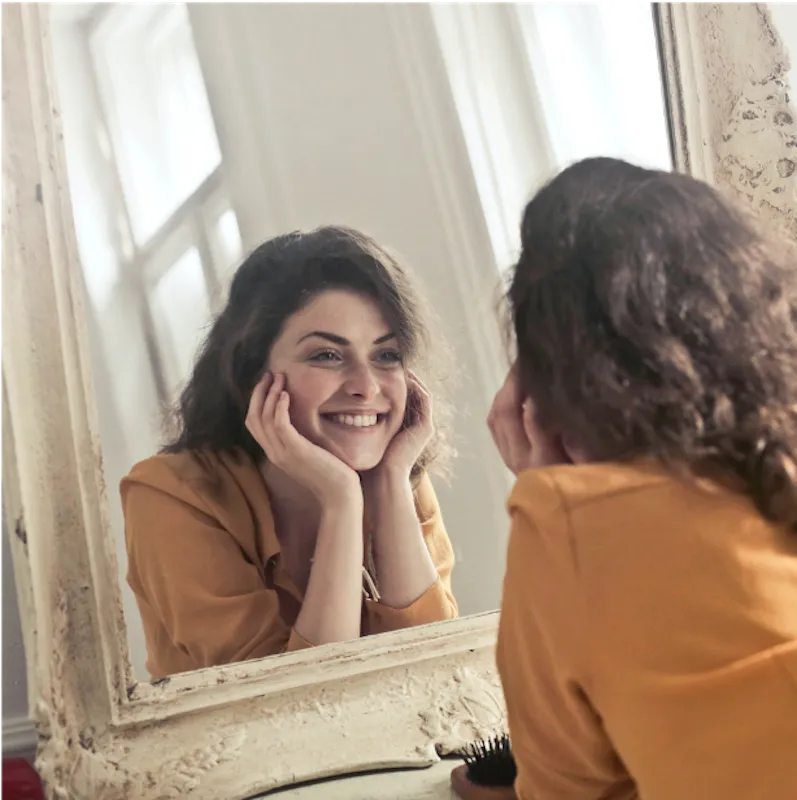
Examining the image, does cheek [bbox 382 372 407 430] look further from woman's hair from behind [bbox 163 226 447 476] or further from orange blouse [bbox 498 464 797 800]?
orange blouse [bbox 498 464 797 800]

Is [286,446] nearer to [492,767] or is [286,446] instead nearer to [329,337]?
[329,337]

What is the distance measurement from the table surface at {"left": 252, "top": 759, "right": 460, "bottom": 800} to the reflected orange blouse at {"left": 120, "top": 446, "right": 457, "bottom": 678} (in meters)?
0.11

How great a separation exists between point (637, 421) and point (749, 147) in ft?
2.11

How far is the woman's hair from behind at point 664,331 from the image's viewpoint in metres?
0.53

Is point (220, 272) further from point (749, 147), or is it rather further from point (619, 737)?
point (749, 147)

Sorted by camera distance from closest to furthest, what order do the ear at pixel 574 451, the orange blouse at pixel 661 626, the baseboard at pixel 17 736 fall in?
the orange blouse at pixel 661 626 < the ear at pixel 574 451 < the baseboard at pixel 17 736

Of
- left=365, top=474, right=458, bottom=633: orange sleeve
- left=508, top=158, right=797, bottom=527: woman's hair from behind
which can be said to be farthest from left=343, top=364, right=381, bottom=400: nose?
left=508, top=158, right=797, bottom=527: woman's hair from behind

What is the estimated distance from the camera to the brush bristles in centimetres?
65

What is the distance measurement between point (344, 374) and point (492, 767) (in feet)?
1.18

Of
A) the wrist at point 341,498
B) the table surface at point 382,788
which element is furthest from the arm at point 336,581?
the table surface at point 382,788

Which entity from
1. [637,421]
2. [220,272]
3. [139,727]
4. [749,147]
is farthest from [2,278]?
[749,147]

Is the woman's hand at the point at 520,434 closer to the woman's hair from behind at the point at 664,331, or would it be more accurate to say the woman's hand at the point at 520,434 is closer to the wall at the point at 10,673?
the woman's hair from behind at the point at 664,331

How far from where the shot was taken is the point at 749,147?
1026mm

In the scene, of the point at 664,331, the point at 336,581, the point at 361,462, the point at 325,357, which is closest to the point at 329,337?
the point at 325,357
